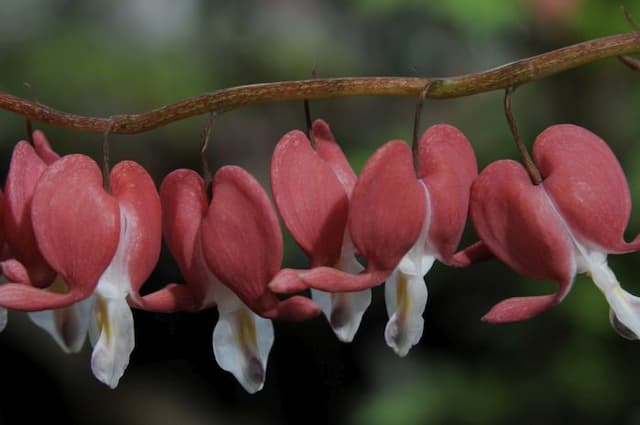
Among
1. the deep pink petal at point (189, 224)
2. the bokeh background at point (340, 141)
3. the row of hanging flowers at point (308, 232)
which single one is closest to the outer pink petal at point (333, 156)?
the row of hanging flowers at point (308, 232)

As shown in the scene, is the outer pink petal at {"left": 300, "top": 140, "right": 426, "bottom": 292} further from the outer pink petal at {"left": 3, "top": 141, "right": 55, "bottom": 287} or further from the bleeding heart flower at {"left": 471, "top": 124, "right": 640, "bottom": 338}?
the outer pink petal at {"left": 3, "top": 141, "right": 55, "bottom": 287}

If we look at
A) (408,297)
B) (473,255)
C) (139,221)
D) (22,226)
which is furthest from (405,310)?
(22,226)

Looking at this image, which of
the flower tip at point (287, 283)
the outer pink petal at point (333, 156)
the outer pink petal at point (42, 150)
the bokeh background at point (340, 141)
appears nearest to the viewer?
the flower tip at point (287, 283)

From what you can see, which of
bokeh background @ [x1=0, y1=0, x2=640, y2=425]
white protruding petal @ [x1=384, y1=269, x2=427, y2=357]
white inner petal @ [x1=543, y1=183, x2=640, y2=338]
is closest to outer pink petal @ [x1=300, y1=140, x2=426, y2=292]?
white protruding petal @ [x1=384, y1=269, x2=427, y2=357]

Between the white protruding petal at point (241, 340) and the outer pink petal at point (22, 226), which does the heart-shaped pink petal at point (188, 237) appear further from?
the outer pink petal at point (22, 226)

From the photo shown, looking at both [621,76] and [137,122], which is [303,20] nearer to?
[621,76]

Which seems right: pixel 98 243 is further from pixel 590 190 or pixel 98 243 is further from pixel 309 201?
pixel 590 190
